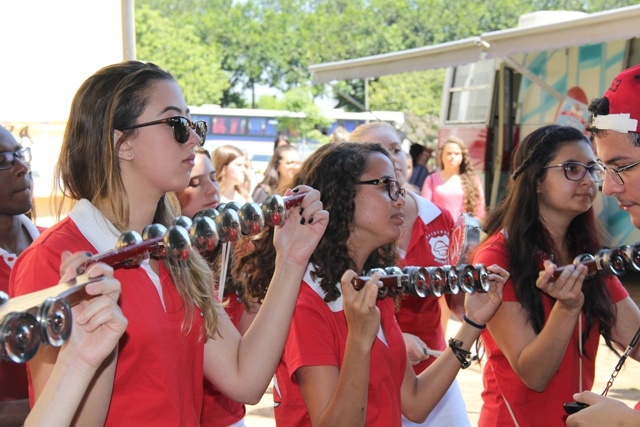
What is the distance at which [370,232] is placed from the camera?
3.84 m

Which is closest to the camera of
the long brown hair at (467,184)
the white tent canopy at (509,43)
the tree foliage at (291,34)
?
the white tent canopy at (509,43)

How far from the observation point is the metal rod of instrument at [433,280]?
3447mm

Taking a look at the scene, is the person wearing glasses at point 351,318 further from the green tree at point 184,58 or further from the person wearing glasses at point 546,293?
the green tree at point 184,58

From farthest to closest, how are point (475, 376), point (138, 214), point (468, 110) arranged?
point (468, 110)
point (475, 376)
point (138, 214)

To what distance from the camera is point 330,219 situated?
380cm

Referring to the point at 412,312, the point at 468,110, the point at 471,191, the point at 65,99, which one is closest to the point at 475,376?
the point at 471,191

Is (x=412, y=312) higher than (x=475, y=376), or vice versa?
(x=412, y=312)

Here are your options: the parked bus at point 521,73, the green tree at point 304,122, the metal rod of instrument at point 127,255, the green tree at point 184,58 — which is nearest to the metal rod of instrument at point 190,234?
the metal rod of instrument at point 127,255

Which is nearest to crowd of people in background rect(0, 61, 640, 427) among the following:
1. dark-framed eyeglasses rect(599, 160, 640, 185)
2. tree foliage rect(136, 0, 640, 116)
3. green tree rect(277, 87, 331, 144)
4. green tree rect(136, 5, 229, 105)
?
dark-framed eyeglasses rect(599, 160, 640, 185)

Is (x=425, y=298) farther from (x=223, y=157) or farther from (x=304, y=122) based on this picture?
(x=304, y=122)

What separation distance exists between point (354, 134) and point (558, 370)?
2.69 meters

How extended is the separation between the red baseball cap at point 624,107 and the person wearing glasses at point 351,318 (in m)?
0.84

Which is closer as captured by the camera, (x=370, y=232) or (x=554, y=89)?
(x=370, y=232)

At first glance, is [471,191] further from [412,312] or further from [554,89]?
[412,312]
